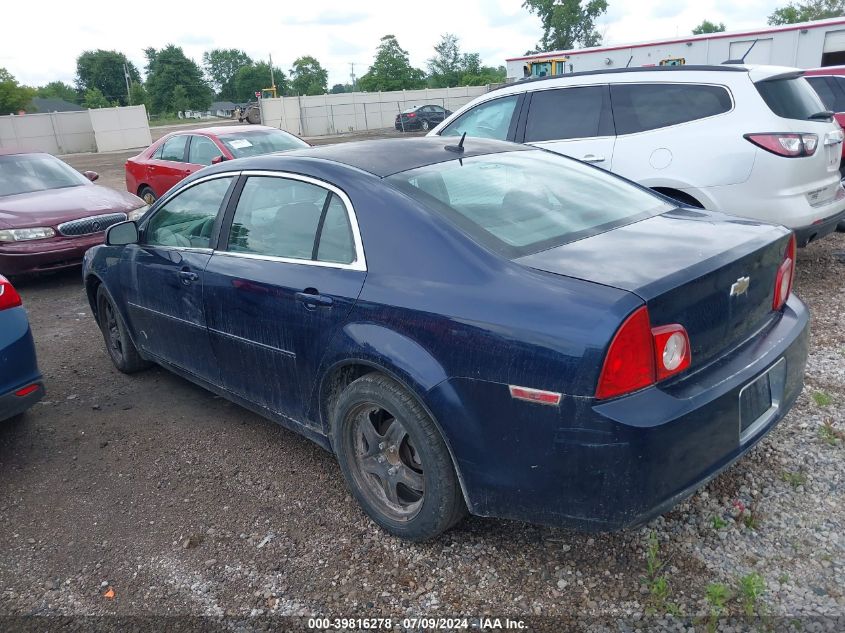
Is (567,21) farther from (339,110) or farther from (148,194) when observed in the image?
(148,194)

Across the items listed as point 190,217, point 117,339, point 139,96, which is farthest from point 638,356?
point 139,96

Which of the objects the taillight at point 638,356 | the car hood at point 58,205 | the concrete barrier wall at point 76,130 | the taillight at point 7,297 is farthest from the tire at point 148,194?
the concrete barrier wall at point 76,130

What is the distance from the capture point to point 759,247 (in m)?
2.71

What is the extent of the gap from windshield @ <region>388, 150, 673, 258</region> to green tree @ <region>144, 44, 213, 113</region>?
9483 cm

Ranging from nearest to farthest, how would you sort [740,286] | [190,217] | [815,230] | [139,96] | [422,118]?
[740,286]
[190,217]
[815,230]
[422,118]
[139,96]

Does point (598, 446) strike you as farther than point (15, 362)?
No

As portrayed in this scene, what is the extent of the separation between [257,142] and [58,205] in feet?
9.67

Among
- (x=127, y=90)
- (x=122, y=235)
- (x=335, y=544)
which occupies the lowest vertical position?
(x=335, y=544)

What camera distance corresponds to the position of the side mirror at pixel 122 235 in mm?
4340

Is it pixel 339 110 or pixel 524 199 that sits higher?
pixel 339 110

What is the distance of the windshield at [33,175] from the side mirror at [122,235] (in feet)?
16.6

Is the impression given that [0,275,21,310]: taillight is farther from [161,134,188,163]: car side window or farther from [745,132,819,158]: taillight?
[161,134,188,163]: car side window

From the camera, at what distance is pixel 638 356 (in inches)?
88.1

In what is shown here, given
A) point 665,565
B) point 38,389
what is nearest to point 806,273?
point 665,565
